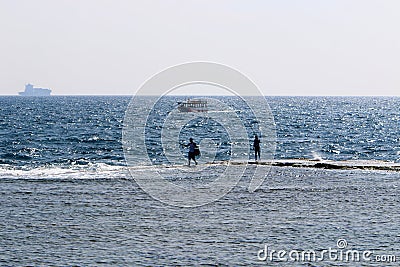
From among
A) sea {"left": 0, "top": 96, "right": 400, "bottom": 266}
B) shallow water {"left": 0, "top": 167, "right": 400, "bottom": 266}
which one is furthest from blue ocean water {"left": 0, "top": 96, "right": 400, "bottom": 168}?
shallow water {"left": 0, "top": 167, "right": 400, "bottom": 266}

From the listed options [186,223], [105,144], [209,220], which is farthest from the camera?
[105,144]

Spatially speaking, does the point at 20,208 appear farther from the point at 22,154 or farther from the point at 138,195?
the point at 22,154

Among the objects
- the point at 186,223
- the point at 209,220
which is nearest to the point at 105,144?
the point at 209,220

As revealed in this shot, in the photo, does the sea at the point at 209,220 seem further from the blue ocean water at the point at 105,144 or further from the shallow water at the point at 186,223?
the blue ocean water at the point at 105,144

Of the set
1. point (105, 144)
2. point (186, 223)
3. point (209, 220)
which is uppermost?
point (105, 144)

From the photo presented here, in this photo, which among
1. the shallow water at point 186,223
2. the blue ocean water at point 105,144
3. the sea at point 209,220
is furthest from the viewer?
the blue ocean water at point 105,144

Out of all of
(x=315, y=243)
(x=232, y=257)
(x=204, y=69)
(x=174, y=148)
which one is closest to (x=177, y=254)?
(x=232, y=257)

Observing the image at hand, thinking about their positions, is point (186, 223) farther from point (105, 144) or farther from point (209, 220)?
point (105, 144)

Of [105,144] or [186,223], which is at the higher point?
[105,144]

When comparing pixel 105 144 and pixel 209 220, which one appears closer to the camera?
pixel 209 220

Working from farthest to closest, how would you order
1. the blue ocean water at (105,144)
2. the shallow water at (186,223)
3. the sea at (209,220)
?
the blue ocean water at (105,144), the shallow water at (186,223), the sea at (209,220)

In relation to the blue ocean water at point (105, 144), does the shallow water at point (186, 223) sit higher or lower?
lower

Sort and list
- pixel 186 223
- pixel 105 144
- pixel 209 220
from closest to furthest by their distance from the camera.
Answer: pixel 186 223 < pixel 209 220 < pixel 105 144

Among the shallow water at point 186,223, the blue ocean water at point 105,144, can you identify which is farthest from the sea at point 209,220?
the blue ocean water at point 105,144
